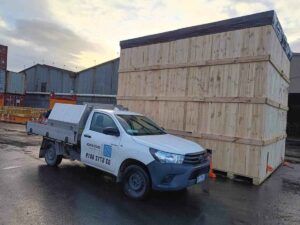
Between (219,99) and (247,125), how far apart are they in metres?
1.17

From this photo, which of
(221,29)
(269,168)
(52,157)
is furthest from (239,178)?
(52,157)

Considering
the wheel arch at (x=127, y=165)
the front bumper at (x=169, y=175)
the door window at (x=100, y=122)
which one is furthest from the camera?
the door window at (x=100, y=122)

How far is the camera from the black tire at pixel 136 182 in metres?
6.03

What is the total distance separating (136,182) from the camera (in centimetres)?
627

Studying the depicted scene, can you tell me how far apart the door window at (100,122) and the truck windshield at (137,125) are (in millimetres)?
218

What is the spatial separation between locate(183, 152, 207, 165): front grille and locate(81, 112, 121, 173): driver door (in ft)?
5.03

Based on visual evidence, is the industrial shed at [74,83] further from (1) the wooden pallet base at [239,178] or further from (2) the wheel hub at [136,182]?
(2) the wheel hub at [136,182]

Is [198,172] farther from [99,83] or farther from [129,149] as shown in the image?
[99,83]

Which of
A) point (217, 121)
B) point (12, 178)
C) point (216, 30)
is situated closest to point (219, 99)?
point (217, 121)

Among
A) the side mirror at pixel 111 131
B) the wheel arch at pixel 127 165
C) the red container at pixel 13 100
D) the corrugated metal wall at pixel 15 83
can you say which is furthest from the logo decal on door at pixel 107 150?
the corrugated metal wall at pixel 15 83

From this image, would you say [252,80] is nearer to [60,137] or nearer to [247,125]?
[247,125]

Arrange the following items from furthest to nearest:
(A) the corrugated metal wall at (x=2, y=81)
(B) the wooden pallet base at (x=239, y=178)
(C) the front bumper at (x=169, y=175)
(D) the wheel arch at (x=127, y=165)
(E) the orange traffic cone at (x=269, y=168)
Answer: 1. (A) the corrugated metal wall at (x=2, y=81)
2. (E) the orange traffic cone at (x=269, y=168)
3. (B) the wooden pallet base at (x=239, y=178)
4. (D) the wheel arch at (x=127, y=165)
5. (C) the front bumper at (x=169, y=175)

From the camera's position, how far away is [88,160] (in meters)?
7.29

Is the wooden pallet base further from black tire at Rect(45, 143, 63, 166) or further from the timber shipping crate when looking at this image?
black tire at Rect(45, 143, 63, 166)
